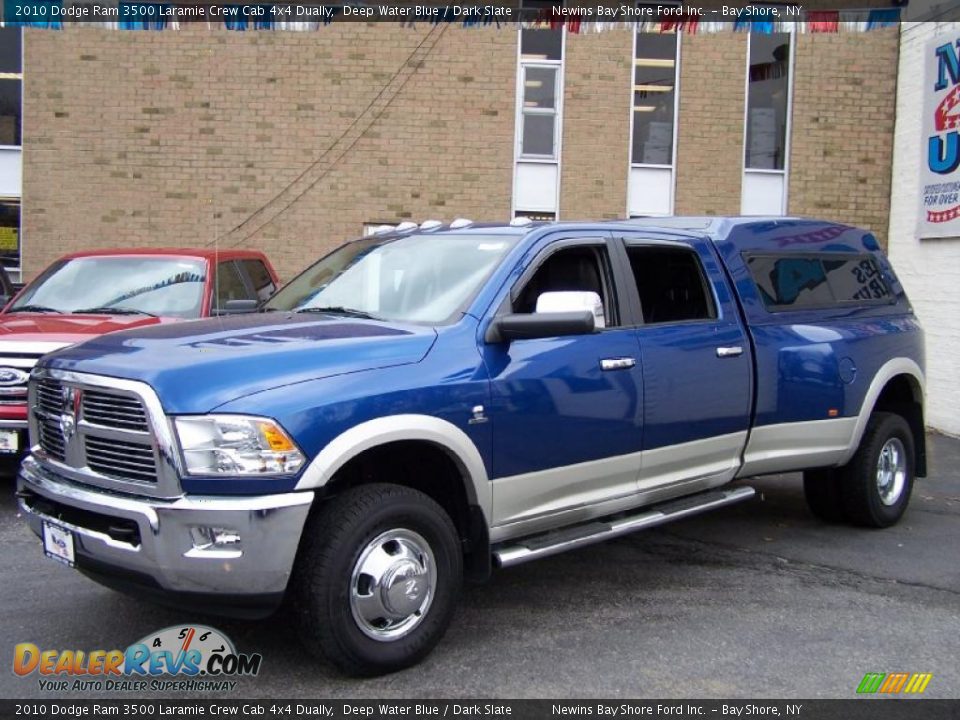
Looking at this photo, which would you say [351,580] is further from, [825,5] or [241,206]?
[825,5]

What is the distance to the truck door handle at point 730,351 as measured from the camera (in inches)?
209

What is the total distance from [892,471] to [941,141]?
667cm

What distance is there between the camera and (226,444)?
3.44 m

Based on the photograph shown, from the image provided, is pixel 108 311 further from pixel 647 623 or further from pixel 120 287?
pixel 647 623

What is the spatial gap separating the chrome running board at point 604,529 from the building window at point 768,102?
30.4 ft

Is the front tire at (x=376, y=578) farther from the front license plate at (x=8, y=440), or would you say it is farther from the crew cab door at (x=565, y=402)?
the front license plate at (x=8, y=440)

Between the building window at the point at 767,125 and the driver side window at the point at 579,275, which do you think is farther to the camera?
the building window at the point at 767,125

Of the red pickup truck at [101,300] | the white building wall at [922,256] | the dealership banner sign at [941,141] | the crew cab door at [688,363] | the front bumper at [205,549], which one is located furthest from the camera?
the white building wall at [922,256]

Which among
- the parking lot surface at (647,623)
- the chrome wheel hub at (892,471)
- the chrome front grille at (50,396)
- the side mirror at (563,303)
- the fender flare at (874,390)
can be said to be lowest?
the parking lot surface at (647,623)

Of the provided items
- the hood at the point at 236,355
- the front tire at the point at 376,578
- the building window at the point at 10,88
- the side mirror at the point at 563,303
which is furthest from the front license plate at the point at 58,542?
the building window at the point at 10,88

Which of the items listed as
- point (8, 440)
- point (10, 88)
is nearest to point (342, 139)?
point (10, 88)

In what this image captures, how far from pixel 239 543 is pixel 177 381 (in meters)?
0.66

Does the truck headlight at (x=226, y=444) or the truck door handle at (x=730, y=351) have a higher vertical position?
the truck door handle at (x=730, y=351)

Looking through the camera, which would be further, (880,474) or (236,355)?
(880,474)
